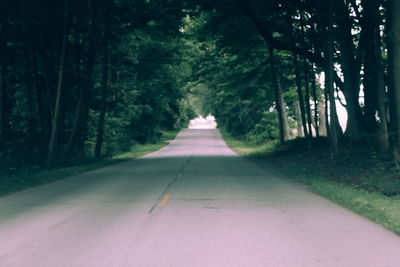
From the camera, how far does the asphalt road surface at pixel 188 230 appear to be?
6070 mm

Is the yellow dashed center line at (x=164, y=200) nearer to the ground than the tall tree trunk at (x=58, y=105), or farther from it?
nearer to the ground

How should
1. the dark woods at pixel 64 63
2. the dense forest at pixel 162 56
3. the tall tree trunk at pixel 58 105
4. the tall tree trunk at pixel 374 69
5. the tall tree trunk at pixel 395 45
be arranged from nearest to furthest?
the tall tree trunk at pixel 395 45 → the tall tree trunk at pixel 374 69 → the dense forest at pixel 162 56 → the dark woods at pixel 64 63 → the tall tree trunk at pixel 58 105

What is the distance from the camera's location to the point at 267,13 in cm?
2536

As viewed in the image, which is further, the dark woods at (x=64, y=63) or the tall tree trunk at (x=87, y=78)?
the tall tree trunk at (x=87, y=78)

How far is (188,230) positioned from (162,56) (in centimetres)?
2996

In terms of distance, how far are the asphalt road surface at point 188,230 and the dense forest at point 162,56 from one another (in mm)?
7002

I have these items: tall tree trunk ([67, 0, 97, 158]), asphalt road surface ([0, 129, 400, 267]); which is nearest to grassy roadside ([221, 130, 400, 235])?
asphalt road surface ([0, 129, 400, 267])

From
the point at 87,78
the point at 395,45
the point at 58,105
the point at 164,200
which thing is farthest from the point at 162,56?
the point at 164,200

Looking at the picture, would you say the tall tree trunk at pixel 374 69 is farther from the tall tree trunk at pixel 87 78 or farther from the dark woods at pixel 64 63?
the tall tree trunk at pixel 87 78

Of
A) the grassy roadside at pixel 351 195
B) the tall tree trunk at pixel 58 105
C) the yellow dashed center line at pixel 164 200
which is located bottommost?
the grassy roadside at pixel 351 195

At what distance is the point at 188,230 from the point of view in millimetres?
7715

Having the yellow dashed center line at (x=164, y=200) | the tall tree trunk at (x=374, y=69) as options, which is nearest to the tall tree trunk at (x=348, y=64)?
the tall tree trunk at (x=374, y=69)

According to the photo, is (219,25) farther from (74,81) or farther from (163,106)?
(163,106)

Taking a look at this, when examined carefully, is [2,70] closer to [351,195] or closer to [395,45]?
[395,45]
